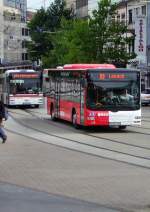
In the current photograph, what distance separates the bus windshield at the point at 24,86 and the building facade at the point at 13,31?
6944 centimetres

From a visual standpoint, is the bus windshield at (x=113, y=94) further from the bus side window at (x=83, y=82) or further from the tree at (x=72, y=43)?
the tree at (x=72, y=43)

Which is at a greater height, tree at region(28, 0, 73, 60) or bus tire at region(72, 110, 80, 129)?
tree at region(28, 0, 73, 60)

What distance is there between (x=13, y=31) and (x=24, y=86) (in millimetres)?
85123

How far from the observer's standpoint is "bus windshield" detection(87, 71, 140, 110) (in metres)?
28.1

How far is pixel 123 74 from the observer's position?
28.6m

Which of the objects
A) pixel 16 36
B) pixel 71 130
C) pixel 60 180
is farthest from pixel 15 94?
pixel 16 36

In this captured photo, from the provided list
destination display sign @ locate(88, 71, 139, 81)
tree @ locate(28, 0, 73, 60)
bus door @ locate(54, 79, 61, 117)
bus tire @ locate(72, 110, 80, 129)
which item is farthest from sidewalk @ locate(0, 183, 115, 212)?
tree @ locate(28, 0, 73, 60)

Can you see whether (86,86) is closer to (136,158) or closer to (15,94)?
(136,158)

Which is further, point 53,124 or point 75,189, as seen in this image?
point 53,124

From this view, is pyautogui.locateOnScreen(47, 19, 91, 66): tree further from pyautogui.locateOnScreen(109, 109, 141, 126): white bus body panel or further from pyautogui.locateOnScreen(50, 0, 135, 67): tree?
pyautogui.locateOnScreen(109, 109, 141, 126): white bus body panel

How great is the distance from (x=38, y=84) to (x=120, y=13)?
31091mm

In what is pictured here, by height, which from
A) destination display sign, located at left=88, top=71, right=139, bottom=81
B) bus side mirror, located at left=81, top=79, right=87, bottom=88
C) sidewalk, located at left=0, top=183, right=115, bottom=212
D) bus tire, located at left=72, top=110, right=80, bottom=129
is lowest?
bus tire, located at left=72, top=110, right=80, bottom=129

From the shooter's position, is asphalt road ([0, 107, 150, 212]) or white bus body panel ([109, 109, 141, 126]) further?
white bus body panel ([109, 109, 141, 126])

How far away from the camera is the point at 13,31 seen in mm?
133125
